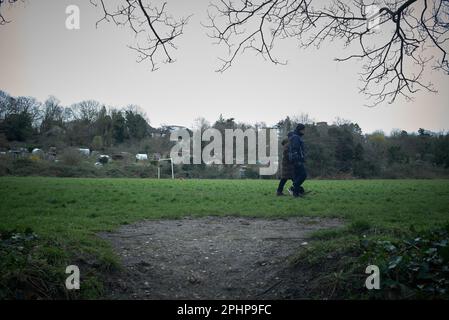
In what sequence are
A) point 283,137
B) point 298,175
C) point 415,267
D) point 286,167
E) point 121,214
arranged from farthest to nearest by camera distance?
point 283,137 → point 286,167 → point 298,175 → point 121,214 → point 415,267

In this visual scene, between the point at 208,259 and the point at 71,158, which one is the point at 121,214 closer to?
the point at 208,259

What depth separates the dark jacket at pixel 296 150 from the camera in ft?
39.3

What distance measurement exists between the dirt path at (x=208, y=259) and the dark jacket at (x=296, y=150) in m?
4.41

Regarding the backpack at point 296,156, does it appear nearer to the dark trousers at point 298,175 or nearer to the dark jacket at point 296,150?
the dark jacket at point 296,150

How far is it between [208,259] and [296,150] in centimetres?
779

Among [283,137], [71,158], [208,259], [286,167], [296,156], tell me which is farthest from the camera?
[283,137]

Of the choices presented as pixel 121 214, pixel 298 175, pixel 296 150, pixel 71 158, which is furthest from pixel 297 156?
pixel 71 158

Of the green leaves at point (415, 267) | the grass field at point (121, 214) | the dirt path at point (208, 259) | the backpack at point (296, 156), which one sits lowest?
the dirt path at point (208, 259)

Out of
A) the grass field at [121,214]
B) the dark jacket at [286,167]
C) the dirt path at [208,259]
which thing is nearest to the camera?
the dirt path at [208,259]

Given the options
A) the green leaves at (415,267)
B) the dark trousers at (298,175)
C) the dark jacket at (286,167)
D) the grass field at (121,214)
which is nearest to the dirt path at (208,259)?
the grass field at (121,214)

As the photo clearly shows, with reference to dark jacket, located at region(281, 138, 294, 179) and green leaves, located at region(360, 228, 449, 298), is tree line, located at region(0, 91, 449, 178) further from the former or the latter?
green leaves, located at region(360, 228, 449, 298)

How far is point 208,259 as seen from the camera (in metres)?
5.07
